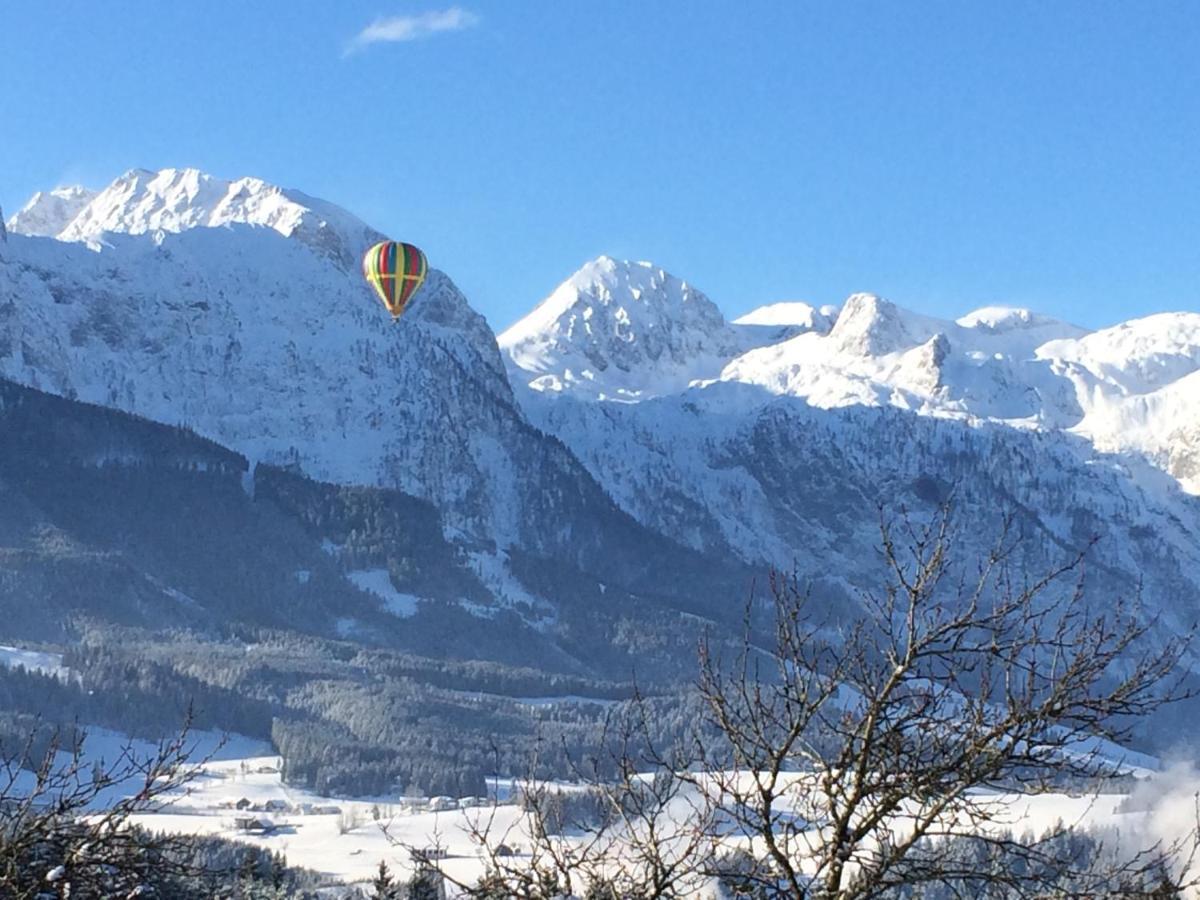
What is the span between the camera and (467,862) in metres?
169

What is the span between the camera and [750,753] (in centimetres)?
1941

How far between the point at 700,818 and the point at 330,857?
162 metres

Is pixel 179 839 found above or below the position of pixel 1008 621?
below

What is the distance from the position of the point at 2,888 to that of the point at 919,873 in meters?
11.2

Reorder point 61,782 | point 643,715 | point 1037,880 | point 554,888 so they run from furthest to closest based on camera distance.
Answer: point 61,782, point 554,888, point 643,715, point 1037,880

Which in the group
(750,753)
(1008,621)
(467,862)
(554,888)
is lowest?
(467,862)

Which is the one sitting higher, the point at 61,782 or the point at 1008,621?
the point at 1008,621

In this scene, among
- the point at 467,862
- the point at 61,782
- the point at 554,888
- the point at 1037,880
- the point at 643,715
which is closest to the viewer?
the point at 1037,880

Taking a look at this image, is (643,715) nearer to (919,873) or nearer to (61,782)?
(919,873)

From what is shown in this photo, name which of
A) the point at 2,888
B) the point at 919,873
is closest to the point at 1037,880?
the point at 919,873

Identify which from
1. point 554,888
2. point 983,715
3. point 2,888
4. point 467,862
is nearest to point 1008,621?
point 983,715

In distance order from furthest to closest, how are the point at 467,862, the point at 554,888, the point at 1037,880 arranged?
the point at 467,862 < the point at 554,888 < the point at 1037,880

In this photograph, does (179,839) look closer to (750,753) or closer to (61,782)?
(61,782)

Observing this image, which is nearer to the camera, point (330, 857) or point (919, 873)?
point (919, 873)
